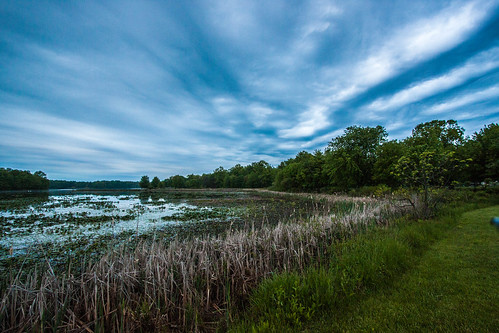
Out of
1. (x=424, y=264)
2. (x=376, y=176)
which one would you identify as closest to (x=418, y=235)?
(x=424, y=264)

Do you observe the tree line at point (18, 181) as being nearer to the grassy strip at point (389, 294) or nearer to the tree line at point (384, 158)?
the tree line at point (384, 158)

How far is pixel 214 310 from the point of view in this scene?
459 cm

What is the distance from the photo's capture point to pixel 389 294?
13.2 feet

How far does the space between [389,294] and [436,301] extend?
2.37 ft

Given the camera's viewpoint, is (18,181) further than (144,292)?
Yes

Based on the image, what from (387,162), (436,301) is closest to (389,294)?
(436,301)

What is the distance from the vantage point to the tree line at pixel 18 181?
78825 mm

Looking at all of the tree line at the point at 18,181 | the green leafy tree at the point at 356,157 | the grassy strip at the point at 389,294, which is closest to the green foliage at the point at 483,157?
the green leafy tree at the point at 356,157

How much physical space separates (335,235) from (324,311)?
219 inches

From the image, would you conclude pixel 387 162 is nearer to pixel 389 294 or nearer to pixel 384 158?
pixel 384 158

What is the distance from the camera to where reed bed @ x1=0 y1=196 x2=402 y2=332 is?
3555 millimetres

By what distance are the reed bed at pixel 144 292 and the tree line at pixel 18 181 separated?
11903 centimetres

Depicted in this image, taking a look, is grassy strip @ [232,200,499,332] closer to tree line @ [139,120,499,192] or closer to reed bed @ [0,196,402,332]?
reed bed @ [0,196,402,332]

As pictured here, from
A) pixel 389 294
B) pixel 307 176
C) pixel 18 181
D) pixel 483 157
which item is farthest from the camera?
pixel 18 181
